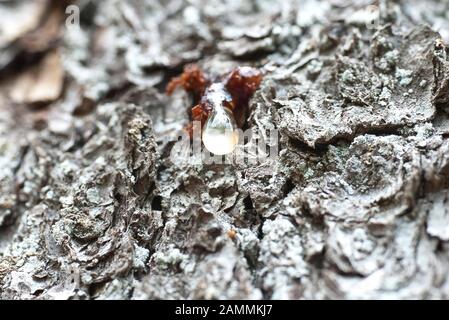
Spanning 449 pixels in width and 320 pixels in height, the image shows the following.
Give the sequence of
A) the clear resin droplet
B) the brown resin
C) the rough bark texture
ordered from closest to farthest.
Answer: the rough bark texture < the clear resin droplet < the brown resin

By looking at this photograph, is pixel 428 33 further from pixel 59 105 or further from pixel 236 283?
pixel 59 105

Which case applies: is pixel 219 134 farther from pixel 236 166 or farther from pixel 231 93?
pixel 231 93

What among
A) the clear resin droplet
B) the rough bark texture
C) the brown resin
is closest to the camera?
the rough bark texture

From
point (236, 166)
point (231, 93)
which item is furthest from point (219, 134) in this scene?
point (231, 93)

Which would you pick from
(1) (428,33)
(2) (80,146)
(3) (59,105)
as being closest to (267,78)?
(1) (428,33)

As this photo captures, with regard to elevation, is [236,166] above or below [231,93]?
below

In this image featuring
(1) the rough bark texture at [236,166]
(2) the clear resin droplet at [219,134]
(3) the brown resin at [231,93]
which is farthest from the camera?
(3) the brown resin at [231,93]
